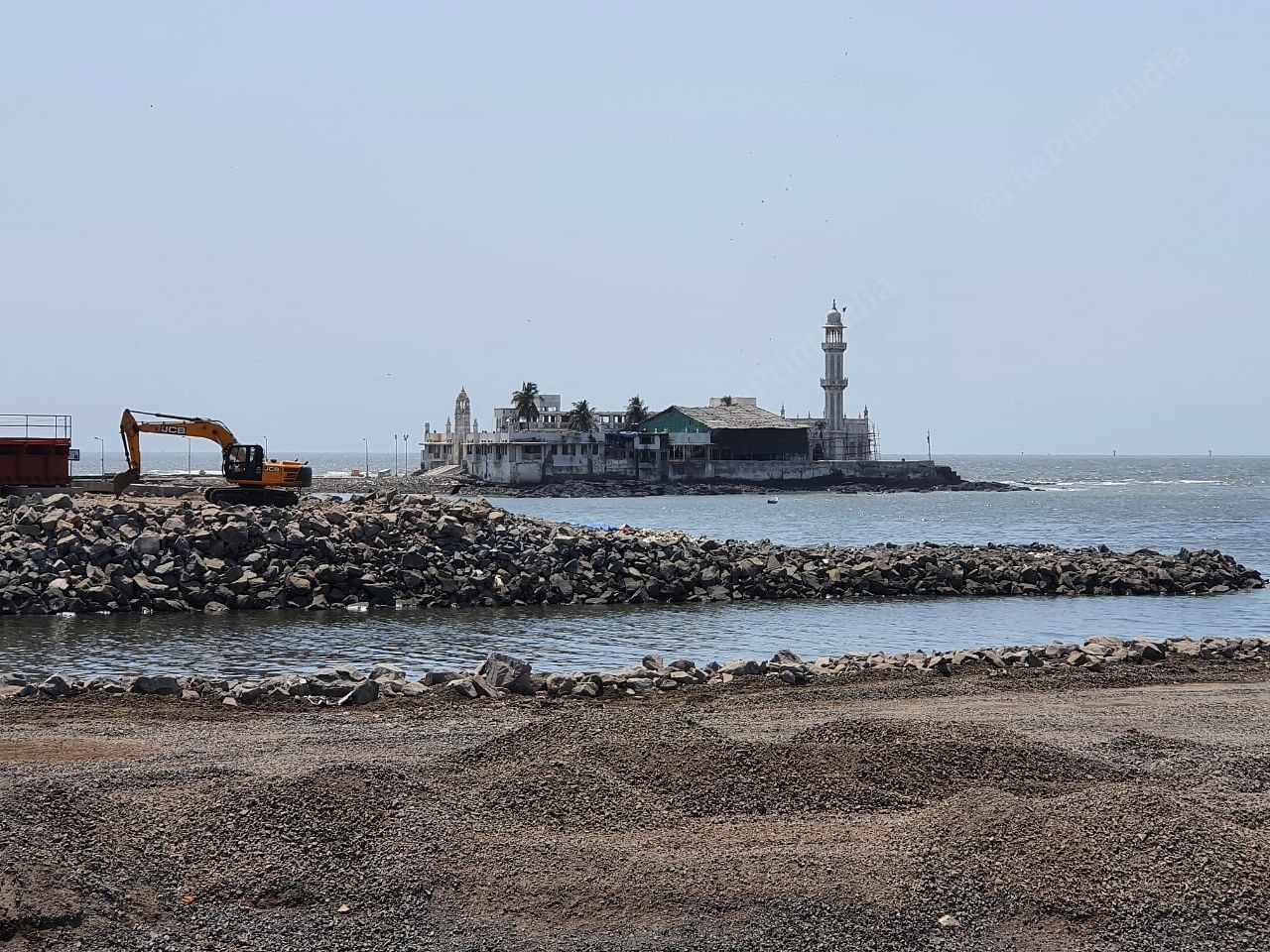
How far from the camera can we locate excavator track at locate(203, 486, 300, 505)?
3544cm

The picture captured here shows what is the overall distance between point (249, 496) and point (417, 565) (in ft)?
24.8

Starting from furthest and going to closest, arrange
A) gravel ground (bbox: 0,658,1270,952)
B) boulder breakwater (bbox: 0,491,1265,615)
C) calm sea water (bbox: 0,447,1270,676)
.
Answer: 1. boulder breakwater (bbox: 0,491,1265,615)
2. calm sea water (bbox: 0,447,1270,676)
3. gravel ground (bbox: 0,658,1270,952)

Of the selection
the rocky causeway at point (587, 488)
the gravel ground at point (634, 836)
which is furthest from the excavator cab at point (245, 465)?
the rocky causeway at point (587, 488)

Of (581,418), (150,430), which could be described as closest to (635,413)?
(581,418)

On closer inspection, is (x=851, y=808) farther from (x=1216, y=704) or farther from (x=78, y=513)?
(x=78, y=513)

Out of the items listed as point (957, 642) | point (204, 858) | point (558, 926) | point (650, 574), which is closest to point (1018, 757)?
point (558, 926)

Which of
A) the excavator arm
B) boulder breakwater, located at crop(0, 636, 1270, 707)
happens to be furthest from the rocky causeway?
boulder breakwater, located at crop(0, 636, 1270, 707)

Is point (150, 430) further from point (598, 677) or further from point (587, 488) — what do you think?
point (587, 488)

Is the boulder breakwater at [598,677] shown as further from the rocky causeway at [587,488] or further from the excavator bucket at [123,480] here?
the rocky causeway at [587,488]

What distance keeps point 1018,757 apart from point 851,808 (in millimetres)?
1932

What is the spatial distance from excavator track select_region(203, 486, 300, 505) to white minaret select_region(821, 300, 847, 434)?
86497 millimetres

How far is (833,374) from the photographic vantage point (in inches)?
4668

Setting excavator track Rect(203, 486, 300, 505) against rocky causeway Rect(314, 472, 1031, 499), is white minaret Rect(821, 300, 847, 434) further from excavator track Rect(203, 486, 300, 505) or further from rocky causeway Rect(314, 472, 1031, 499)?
excavator track Rect(203, 486, 300, 505)

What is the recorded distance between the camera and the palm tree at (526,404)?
12144 cm
